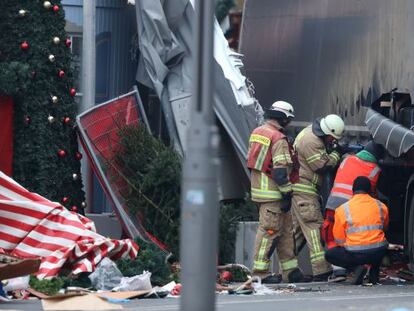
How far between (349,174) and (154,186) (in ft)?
7.71

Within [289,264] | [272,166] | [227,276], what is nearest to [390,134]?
[272,166]

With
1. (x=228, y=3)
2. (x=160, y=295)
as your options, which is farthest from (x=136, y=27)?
(x=160, y=295)

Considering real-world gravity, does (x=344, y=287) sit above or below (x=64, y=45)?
below

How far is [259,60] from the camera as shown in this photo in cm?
1833

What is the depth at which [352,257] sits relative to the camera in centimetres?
1353

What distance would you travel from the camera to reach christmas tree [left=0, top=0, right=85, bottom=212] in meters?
15.2

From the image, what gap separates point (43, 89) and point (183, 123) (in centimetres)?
207

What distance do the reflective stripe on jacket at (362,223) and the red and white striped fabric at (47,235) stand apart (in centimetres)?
208

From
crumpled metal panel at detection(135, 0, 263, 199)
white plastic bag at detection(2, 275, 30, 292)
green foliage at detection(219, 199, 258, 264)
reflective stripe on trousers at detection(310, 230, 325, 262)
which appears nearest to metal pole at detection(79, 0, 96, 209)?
crumpled metal panel at detection(135, 0, 263, 199)

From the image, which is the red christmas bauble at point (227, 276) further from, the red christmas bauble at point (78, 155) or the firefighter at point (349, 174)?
the red christmas bauble at point (78, 155)

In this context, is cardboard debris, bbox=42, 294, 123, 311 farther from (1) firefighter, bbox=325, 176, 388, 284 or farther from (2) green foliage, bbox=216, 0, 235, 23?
(2) green foliage, bbox=216, 0, 235, 23

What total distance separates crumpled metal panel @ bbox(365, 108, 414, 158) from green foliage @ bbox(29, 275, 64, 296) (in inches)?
134

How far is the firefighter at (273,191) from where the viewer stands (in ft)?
46.3

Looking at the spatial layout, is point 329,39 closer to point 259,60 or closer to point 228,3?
point 259,60
